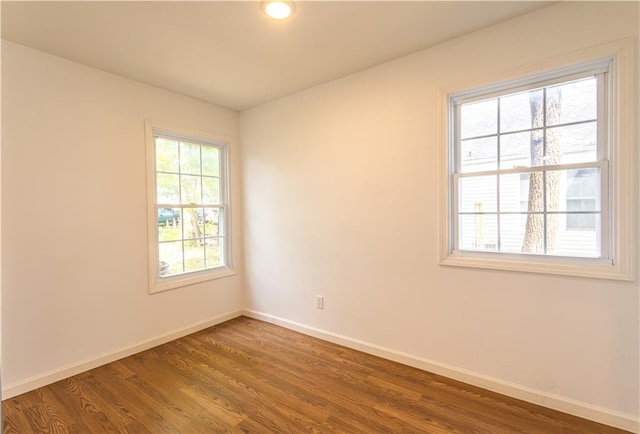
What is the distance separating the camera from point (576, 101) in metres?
2.00

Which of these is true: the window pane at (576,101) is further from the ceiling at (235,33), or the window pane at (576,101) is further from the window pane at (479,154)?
the ceiling at (235,33)

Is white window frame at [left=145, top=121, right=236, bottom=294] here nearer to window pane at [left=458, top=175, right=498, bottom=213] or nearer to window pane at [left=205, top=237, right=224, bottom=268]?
window pane at [left=205, top=237, right=224, bottom=268]

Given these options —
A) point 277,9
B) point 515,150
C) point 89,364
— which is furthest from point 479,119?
point 89,364

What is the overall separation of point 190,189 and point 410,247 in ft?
7.90

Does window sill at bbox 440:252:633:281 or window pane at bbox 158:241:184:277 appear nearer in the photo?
window sill at bbox 440:252:633:281

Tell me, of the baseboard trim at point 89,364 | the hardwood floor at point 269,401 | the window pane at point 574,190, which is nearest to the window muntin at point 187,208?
the baseboard trim at point 89,364

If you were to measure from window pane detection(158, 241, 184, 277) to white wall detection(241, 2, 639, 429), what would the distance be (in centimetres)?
81

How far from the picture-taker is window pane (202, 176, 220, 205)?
→ 3576 mm

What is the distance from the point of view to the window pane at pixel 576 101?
1.96m

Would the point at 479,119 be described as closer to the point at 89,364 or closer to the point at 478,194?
the point at 478,194

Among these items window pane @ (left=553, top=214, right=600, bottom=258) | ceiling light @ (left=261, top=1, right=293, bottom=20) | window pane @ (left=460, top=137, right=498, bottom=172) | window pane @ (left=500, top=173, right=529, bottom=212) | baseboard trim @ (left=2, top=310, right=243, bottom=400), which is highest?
ceiling light @ (left=261, top=1, right=293, bottom=20)

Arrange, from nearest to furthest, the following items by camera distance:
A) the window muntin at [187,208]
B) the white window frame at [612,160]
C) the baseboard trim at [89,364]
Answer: the white window frame at [612,160] → the baseboard trim at [89,364] → the window muntin at [187,208]

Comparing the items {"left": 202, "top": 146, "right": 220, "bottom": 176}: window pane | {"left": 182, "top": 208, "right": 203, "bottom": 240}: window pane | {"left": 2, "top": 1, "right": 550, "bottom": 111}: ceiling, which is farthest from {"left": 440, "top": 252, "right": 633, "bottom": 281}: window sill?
{"left": 202, "top": 146, "right": 220, "bottom": 176}: window pane

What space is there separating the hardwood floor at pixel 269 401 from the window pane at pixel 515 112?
189cm
